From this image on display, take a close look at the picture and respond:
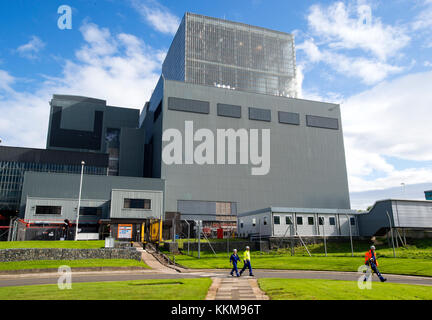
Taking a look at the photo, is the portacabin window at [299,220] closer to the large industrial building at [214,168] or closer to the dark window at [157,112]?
the large industrial building at [214,168]

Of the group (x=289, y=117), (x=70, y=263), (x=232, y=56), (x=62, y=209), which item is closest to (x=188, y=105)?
(x=289, y=117)

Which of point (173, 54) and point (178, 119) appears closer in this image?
point (178, 119)

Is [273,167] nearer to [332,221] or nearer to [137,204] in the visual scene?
[332,221]

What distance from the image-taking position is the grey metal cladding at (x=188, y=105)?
263 ft

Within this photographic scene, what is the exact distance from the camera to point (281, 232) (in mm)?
47750

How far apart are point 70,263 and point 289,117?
72.5 meters

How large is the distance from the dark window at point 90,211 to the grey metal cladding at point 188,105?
27.9m

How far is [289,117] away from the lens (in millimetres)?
89562

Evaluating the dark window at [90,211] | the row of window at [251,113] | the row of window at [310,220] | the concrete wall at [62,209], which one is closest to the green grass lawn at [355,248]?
the row of window at [310,220]
